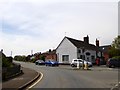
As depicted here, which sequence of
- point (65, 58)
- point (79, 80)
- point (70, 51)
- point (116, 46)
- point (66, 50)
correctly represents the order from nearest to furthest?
point (79, 80)
point (70, 51)
point (66, 50)
point (65, 58)
point (116, 46)

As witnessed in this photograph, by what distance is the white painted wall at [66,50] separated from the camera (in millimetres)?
79881

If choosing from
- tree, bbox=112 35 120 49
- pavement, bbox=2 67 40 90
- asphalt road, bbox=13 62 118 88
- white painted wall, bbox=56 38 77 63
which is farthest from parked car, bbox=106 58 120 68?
pavement, bbox=2 67 40 90

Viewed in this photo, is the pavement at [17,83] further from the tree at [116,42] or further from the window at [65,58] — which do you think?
the tree at [116,42]

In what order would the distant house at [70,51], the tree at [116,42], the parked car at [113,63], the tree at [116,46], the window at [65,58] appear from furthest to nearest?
the tree at [116,46] → the tree at [116,42] → the window at [65,58] → the distant house at [70,51] → the parked car at [113,63]

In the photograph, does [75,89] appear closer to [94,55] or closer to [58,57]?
[58,57]

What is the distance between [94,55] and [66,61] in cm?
1148

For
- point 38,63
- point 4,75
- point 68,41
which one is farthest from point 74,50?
point 4,75

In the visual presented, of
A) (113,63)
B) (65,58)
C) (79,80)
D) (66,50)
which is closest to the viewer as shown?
(79,80)

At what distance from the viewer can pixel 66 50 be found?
8194 cm

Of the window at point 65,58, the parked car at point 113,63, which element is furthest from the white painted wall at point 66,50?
the parked car at point 113,63

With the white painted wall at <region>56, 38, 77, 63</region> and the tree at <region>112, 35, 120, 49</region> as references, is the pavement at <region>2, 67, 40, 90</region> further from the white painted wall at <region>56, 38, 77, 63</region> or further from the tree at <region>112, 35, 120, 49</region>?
the tree at <region>112, 35, 120, 49</region>

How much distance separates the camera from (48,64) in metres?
71.2

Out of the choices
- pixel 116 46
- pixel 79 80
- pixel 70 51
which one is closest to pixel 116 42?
pixel 116 46

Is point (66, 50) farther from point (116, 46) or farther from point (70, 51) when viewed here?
point (116, 46)
